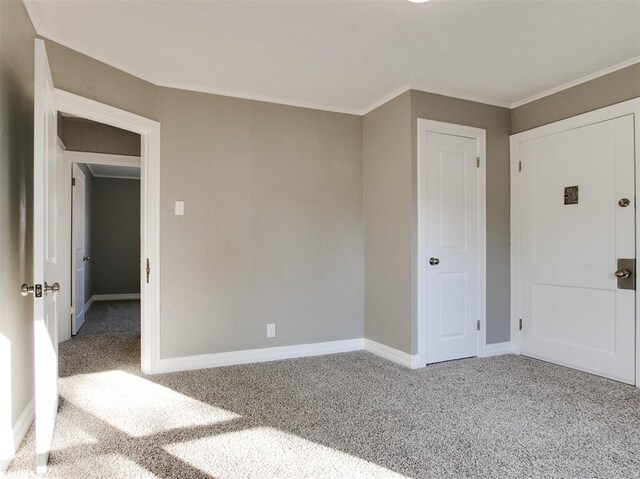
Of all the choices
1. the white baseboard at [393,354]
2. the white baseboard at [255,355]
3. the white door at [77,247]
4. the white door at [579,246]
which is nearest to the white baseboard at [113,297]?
the white door at [77,247]

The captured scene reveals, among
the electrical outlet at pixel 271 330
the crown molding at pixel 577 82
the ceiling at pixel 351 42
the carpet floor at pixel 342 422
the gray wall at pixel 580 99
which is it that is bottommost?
the carpet floor at pixel 342 422

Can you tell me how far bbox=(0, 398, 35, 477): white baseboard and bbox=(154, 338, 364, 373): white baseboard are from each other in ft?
3.24

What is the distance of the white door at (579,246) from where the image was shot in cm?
300

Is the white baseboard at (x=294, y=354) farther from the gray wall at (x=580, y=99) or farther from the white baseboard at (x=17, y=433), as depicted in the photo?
the gray wall at (x=580, y=99)

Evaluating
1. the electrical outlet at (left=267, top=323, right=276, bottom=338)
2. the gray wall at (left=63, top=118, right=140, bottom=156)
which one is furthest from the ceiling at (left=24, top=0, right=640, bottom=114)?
the electrical outlet at (left=267, top=323, right=276, bottom=338)

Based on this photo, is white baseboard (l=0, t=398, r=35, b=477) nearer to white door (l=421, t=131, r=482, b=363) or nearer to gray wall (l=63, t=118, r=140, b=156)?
white door (l=421, t=131, r=482, b=363)

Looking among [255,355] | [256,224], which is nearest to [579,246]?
[256,224]

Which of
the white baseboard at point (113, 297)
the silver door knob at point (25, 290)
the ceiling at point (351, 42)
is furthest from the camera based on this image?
the white baseboard at point (113, 297)

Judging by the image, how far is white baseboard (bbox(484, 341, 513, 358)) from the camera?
371 cm

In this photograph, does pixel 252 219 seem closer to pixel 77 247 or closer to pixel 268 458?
pixel 268 458

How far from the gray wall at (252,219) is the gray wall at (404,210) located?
0.19 metres

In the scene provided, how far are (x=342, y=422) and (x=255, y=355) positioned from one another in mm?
1415

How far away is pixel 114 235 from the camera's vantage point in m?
7.59

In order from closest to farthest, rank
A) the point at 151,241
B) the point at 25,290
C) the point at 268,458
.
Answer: the point at 25,290, the point at 268,458, the point at 151,241
